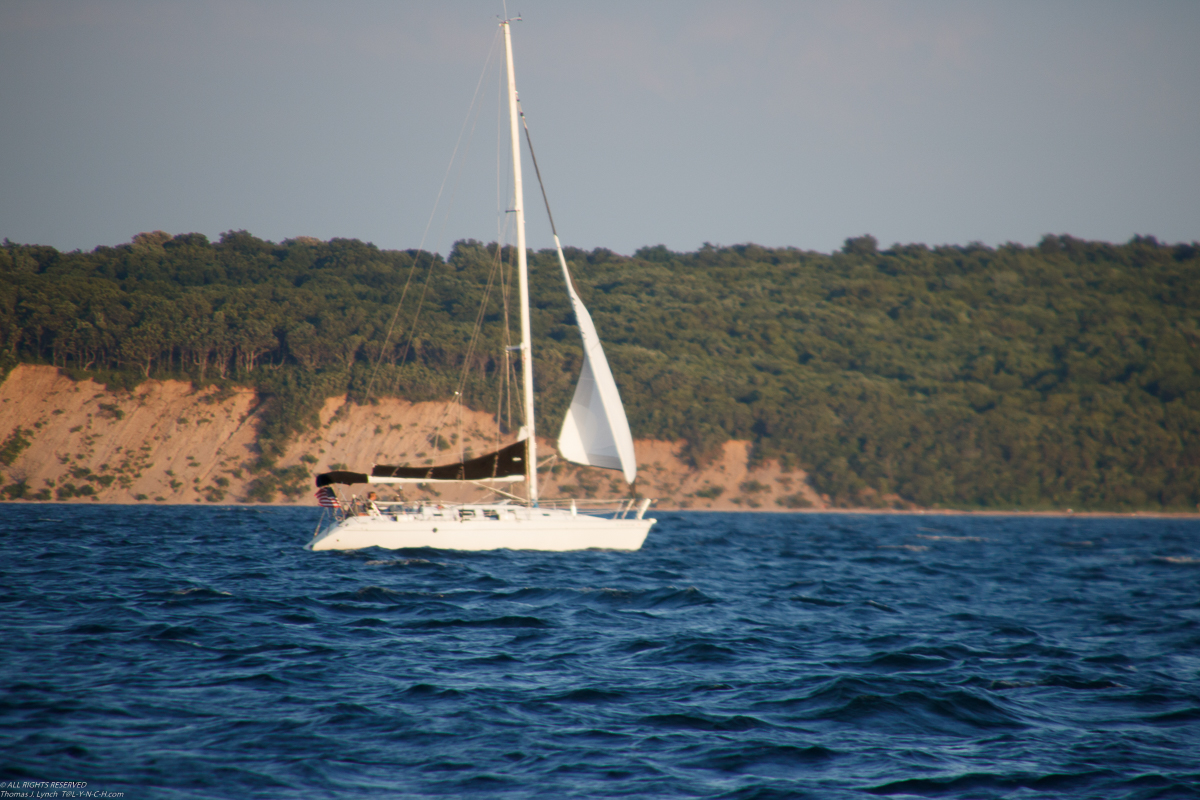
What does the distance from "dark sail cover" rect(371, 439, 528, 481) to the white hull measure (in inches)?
56.9

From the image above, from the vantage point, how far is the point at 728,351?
396 feet

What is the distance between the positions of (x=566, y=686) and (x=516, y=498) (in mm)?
18232

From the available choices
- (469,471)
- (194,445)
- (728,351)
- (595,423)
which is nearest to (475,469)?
(469,471)

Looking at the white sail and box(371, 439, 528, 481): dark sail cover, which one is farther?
the white sail

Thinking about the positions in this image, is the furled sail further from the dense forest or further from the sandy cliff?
the dense forest

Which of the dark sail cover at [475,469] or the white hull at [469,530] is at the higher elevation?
the dark sail cover at [475,469]

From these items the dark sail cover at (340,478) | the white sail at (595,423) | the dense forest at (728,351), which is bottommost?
the dark sail cover at (340,478)

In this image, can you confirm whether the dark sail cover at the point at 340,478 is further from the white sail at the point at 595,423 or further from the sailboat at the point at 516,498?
the white sail at the point at 595,423

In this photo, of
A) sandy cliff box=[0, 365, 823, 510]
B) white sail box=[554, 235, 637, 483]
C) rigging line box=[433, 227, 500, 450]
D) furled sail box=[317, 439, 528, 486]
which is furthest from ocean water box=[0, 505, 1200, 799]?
sandy cliff box=[0, 365, 823, 510]

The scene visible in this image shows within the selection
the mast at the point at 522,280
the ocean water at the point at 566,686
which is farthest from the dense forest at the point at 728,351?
the ocean water at the point at 566,686

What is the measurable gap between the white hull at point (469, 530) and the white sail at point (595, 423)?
2399mm

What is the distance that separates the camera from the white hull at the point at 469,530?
2712 centimetres

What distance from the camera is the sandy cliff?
3039 inches

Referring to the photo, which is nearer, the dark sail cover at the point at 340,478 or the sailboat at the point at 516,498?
the sailboat at the point at 516,498
